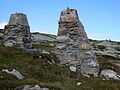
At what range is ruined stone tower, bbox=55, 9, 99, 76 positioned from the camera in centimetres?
2070

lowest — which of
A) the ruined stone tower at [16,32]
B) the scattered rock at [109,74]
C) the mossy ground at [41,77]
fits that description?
the scattered rock at [109,74]

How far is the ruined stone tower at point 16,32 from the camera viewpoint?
1081 inches

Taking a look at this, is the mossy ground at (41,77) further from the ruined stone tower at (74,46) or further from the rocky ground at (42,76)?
the ruined stone tower at (74,46)

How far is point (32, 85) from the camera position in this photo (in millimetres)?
11664

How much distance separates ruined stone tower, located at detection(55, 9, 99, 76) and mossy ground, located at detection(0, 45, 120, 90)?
120cm

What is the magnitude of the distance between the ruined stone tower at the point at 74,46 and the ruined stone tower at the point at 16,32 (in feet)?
23.5

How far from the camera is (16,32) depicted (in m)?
27.5

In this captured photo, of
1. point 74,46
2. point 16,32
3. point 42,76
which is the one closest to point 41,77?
point 42,76

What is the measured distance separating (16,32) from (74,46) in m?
8.92

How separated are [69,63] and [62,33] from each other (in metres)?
2.75

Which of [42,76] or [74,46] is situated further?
[74,46]

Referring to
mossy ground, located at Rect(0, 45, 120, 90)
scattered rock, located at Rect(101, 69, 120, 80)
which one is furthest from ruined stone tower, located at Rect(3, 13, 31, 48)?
scattered rock, located at Rect(101, 69, 120, 80)

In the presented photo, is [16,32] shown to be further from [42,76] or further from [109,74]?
[42,76]

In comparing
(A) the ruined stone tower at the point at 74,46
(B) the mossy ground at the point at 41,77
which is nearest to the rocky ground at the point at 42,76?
(B) the mossy ground at the point at 41,77
